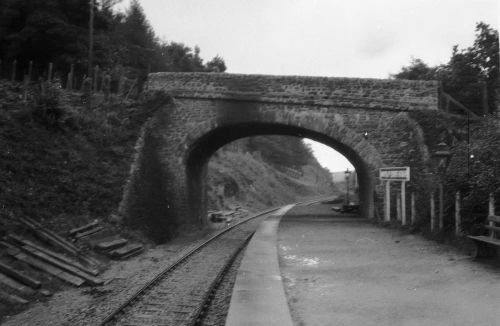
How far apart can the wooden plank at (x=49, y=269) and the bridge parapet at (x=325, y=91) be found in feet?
29.0

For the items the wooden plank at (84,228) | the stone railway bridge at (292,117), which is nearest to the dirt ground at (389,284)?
the wooden plank at (84,228)

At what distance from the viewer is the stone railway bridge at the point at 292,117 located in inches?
609

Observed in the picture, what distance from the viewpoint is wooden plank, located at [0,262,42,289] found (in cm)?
757

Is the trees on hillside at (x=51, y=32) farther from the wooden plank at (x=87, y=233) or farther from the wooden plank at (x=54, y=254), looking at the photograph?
the wooden plank at (x=54, y=254)

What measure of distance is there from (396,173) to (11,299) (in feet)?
33.4

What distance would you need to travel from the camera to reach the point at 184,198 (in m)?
16.2

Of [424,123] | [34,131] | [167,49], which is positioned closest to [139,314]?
[34,131]

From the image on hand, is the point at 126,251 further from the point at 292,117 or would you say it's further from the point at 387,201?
the point at 387,201

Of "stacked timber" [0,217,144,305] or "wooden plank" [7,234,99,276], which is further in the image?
"wooden plank" [7,234,99,276]

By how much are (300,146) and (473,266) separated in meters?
57.2

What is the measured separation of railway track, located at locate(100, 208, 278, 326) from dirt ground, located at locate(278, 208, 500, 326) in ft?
4.46

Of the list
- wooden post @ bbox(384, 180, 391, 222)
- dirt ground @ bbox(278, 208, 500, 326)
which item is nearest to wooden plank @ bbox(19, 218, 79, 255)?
dirt ground @ bbox(278, 208, 500, 326)

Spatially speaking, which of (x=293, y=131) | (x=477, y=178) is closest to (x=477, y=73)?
(x=293, y=131)

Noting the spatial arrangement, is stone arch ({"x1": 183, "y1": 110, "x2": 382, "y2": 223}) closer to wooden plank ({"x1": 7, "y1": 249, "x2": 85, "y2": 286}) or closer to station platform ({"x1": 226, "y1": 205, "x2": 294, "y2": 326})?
station platform ({"x1": 226, "y1": 205, "x2": 294, "y2": 326})
